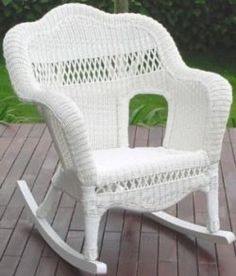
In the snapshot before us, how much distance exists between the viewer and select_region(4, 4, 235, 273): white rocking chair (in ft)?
8.67

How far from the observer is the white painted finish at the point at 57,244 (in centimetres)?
268

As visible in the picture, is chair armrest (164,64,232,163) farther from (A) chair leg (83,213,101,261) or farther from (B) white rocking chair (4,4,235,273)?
(A) chair leg (83,213,101,261)

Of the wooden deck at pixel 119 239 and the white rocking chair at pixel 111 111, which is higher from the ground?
the white rocking chair at pixel 111 111

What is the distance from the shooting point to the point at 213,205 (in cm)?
288

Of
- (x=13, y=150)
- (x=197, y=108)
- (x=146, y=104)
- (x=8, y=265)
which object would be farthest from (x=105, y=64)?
(x=146, y=104)

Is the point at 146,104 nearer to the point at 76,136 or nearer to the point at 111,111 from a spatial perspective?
the point at 111,111

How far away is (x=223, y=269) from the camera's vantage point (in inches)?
111

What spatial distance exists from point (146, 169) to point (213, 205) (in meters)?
0.35

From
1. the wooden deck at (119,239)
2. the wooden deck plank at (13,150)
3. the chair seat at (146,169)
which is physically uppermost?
the chair seat at (146,169)

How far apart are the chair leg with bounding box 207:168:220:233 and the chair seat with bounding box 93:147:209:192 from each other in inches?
2.3

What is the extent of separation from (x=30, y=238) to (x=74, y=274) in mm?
360

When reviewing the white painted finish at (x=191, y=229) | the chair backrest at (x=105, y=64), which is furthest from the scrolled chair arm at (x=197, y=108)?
the white painted finish at (x=191, y=229)

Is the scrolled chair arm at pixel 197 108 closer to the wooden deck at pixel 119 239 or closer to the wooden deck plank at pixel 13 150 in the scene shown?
the wooden deck at pixel 119 239

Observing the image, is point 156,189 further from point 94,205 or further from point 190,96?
point 190,96
